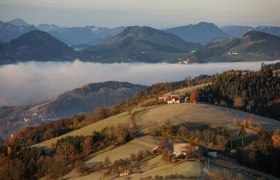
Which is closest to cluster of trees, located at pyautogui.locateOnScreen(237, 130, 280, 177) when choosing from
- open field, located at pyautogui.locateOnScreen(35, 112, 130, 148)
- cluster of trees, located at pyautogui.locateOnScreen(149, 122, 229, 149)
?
cluster of trees, located at pyautogui.locateOnScreen(149, 122, 229, 149)

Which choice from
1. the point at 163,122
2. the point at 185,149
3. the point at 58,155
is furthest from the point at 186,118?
the point at 185,149

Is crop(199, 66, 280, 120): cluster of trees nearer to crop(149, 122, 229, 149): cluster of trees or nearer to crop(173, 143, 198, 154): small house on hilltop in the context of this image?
crop(149, 122, 229, 149): cluster of trees

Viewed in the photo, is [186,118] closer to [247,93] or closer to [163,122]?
[163,122]

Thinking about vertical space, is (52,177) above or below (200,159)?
below

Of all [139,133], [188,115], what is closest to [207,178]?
[139,133]

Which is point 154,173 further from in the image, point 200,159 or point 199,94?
point 199,94

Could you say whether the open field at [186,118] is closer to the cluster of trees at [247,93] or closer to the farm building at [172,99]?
the farm building at [172,99]
